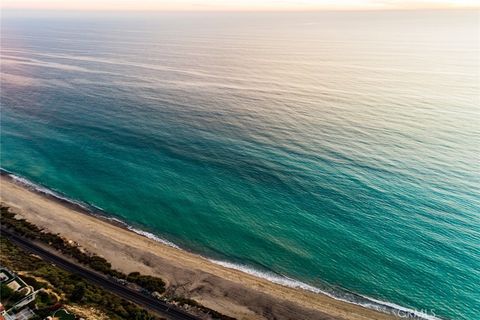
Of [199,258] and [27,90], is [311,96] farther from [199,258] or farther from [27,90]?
[27,90]

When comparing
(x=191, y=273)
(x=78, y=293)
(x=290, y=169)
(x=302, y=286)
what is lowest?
(x=78, y=293)

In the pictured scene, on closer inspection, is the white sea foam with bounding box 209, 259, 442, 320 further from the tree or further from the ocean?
the tree

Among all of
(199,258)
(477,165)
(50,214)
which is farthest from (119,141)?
(477,165)

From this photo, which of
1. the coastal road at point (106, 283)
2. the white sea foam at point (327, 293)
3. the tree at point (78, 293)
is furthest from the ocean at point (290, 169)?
the tree at point (78, 293)

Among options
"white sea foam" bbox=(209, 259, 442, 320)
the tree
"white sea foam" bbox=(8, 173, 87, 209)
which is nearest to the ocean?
"white sea foam" bbox=(209, 259, 442, 320)

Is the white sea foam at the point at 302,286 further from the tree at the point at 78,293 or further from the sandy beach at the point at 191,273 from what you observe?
the tree at the point at 78,293

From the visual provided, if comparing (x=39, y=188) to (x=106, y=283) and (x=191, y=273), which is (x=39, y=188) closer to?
(x=106, y=283)

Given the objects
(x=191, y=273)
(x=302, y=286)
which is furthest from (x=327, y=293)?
(x=191, y=273)
